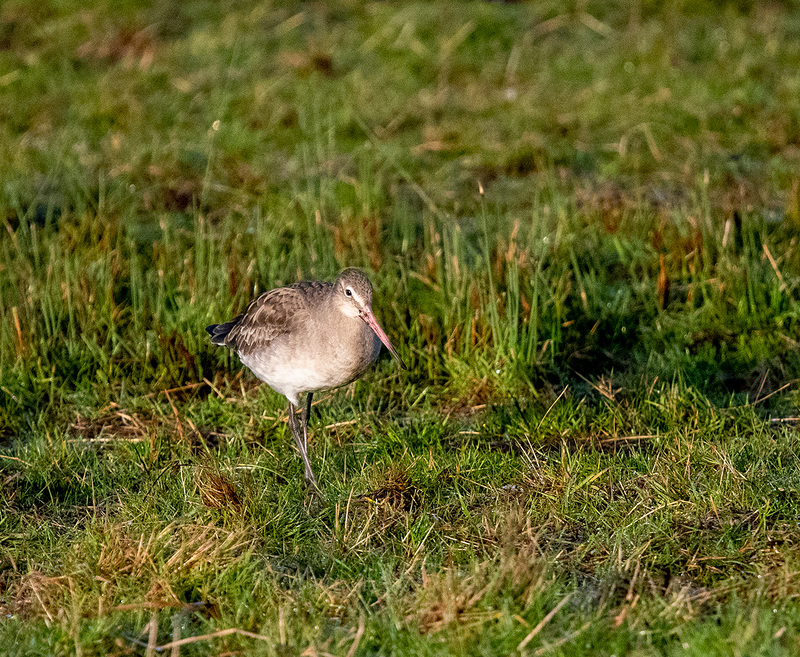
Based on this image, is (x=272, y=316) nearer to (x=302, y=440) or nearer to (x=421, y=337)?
(x=302, y=440)

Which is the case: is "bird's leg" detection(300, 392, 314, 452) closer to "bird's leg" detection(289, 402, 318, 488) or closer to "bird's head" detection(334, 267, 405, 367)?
"bird's leg" detection(289, 402, 318, 488)

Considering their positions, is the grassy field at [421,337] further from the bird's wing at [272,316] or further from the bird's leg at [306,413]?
the bird's wing at [272,316]

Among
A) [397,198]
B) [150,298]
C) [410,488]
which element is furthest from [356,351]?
[397,198]

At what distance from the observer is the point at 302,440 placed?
4879mm

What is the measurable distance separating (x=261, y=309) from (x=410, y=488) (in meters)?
1.21

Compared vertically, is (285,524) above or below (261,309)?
below

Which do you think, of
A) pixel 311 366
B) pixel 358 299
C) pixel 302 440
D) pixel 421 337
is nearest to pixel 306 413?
pixel 302 440

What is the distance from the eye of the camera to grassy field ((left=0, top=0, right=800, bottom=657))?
12.0ft

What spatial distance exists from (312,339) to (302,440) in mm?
542

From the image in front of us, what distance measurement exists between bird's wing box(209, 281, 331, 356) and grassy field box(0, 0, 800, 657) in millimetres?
439

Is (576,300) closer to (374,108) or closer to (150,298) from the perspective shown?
(150,298)

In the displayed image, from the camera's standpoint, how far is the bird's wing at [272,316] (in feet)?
15.9

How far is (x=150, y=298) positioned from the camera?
5.87 metres

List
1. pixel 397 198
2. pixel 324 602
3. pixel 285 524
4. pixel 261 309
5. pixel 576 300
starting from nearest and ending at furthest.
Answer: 1. pixel 324 602
2. pixel 285 524
3. pixel 261 309
4. pixel 576 300
5. pixel 397 198
